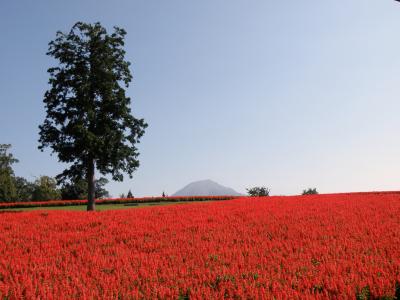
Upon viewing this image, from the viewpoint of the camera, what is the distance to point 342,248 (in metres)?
10.2

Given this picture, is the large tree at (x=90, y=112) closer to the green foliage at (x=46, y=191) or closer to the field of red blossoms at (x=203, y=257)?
the field of red blossoms at (x=203, y=257)

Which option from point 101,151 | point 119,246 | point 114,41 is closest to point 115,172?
point 101,151

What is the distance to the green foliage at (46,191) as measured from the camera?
206ft

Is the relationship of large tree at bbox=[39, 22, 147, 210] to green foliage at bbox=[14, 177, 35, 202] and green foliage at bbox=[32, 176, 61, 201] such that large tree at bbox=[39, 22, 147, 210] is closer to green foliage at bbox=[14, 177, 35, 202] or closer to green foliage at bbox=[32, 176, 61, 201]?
green foliage at bbox=[32, 176, 61, 201]

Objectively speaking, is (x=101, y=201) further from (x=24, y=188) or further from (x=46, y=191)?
(x=24, y=188)

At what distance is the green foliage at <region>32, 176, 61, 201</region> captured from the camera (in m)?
62.9

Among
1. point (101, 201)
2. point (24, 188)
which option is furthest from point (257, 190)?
point (24, 188)

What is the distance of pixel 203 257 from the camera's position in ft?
30.5

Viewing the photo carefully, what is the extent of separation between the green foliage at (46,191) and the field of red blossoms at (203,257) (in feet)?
161

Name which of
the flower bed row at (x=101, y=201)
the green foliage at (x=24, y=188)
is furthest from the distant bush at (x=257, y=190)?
the green foliage at (x=24, y=188)

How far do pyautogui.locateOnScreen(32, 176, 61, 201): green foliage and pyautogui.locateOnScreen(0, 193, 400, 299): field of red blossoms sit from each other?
161ft

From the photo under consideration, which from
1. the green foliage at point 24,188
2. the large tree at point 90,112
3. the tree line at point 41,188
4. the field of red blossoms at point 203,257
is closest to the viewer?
the field of red blossoms at point 203,257

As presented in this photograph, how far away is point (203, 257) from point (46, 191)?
59184 millimetres

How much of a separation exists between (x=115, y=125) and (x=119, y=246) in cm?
2064
